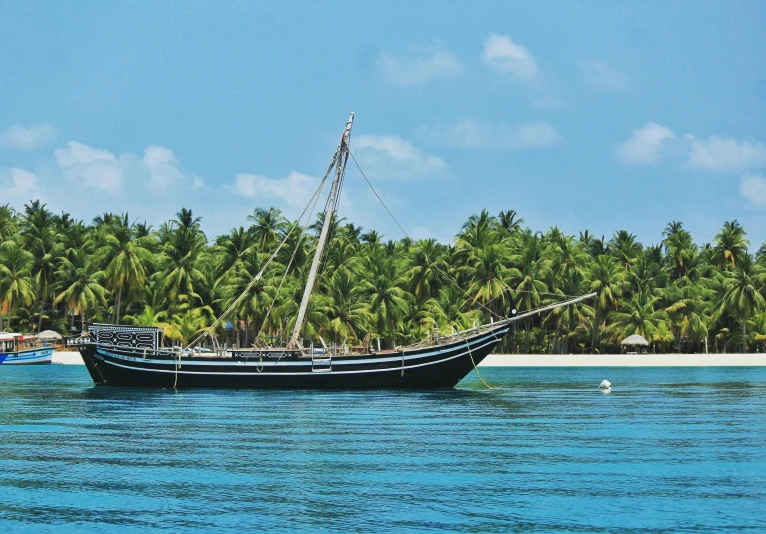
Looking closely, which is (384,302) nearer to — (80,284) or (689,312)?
(80,284)

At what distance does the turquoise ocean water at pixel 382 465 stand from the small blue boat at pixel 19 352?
159 feet

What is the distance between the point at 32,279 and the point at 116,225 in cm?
1056

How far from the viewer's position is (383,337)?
9281cm

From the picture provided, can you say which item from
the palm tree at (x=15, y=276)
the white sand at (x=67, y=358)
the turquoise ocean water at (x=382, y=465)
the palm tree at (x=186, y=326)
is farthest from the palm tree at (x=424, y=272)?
the turquoise ocean water at (x=382, y=465)

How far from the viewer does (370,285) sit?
88.8 metres

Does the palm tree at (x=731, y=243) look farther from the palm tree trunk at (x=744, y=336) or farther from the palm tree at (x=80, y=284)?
the palm tree at (x=80, y=284)

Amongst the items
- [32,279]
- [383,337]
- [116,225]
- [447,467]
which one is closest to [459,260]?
[383,337]

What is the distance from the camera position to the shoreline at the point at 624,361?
90.7m

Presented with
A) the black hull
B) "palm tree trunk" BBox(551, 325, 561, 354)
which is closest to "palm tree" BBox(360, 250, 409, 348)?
"palm tree trunk" BBox(551, 325, 561, 354)

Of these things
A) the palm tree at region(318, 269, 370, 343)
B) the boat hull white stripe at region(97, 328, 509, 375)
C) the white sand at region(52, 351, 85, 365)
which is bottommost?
the white sand at region(52, 351, 85, 365)

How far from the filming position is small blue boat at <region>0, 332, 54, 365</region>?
87.4 metres

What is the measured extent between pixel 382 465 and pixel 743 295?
3087 inches

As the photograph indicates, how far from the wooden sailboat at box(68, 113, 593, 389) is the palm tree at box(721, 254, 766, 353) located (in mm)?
51674

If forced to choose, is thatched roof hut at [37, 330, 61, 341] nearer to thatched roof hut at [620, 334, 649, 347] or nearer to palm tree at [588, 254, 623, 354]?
palm tree at [588, 254, 623, 354]
